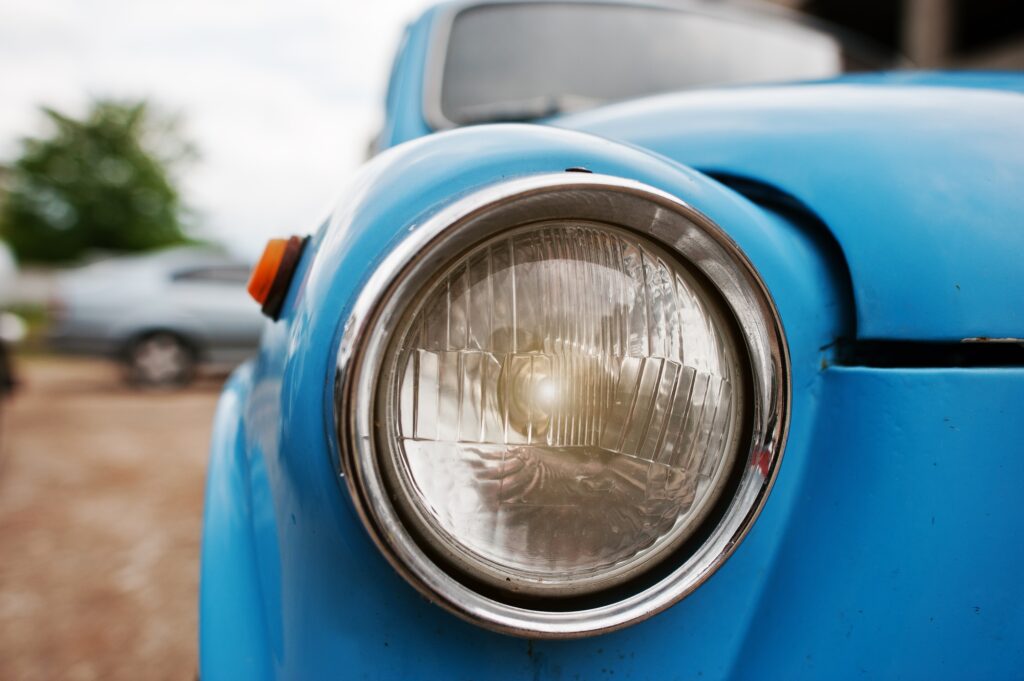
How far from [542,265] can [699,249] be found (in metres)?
0.15

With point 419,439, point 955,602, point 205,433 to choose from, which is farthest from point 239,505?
point 205,433

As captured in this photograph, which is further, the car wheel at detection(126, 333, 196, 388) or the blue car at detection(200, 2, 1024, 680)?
the car wheel at detection(126, 333, 196, 388)

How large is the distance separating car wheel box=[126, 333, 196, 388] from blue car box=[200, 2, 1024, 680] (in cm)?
713

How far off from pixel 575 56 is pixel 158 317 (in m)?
6.51

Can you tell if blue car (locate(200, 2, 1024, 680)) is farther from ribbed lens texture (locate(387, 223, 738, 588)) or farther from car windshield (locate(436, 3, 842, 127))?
car windshield (locate(436, 3, 842, 127))

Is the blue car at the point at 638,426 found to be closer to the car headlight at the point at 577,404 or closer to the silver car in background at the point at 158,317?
the car headlight at the point at 577,404

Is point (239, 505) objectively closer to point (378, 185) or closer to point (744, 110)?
point (378, 185)

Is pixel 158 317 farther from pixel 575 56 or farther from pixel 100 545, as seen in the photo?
pixel 575 56

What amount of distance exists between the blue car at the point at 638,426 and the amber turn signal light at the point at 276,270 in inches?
3.1

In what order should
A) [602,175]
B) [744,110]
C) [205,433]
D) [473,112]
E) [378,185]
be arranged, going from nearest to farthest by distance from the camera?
1. [602,175]
2. [378,185]
3. [744,110]
4. [473,112]
5. [205,433]

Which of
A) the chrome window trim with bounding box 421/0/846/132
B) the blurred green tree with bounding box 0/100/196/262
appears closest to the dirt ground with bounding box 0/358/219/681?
the chrome window trim with bounding box 421/0/846/132

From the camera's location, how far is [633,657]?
0.73 meters

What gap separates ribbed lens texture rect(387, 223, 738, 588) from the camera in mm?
680

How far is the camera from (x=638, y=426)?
0.71 metres
